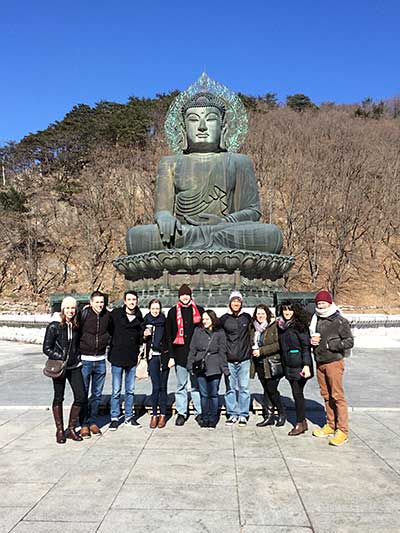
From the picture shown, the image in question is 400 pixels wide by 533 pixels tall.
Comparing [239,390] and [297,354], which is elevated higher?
[297,354]

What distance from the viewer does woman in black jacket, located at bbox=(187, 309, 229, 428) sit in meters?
4.22

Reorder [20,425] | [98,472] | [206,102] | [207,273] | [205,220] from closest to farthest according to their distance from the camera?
[98,472], [20,425], [207,273], [205,220], [206,102]

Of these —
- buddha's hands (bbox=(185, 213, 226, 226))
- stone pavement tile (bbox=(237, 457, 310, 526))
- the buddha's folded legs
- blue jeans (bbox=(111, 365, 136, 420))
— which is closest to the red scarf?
blue jeans (bbox=(111, 365, 136, 420))

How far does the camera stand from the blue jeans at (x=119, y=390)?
4133 mm

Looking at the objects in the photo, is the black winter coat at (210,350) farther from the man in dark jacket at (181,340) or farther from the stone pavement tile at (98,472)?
the stone pavement tile at (98,472)

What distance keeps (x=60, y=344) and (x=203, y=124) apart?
8.88 m

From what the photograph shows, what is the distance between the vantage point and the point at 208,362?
421 cm

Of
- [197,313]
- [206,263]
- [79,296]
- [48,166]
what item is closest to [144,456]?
[197,313]

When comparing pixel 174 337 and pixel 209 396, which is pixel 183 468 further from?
pixel 174 337

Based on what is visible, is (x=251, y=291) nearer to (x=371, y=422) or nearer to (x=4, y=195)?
(x=371, y=422)

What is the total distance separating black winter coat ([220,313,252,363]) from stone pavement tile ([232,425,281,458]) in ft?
1.92

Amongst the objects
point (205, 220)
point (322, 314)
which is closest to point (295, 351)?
point (322, 314)

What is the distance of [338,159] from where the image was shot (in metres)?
27.9

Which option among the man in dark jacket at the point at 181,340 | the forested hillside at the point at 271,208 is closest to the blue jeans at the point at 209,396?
the man in dark jacket at the point at 181,340
